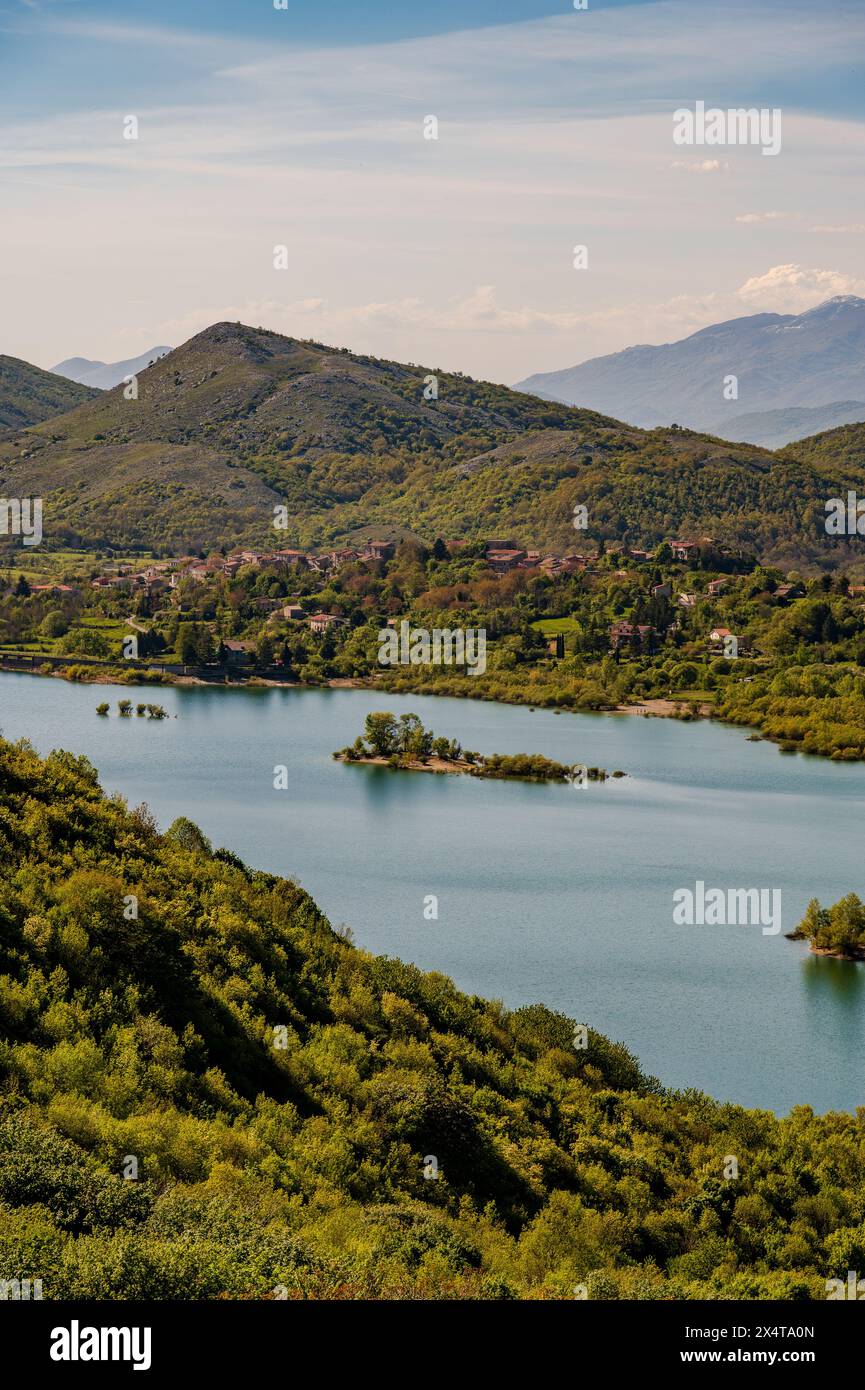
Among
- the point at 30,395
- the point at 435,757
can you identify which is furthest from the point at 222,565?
the point at 30,395

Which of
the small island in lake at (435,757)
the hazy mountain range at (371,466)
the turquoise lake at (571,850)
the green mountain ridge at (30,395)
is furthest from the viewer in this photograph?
the green mountain ridge at (30,395)

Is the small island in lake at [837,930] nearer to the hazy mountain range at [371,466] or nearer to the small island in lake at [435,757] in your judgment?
the small island in lake at [435,757]

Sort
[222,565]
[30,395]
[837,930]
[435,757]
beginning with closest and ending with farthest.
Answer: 1. [837,930]
2. [435,757]
3. [222,565]
4. [30,395]

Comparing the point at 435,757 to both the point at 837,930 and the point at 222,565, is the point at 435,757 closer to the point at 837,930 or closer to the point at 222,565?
the point at 837,930

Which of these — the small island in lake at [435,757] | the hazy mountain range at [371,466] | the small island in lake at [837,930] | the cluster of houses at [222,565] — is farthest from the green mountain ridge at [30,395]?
the small island in lake at [837,930]
